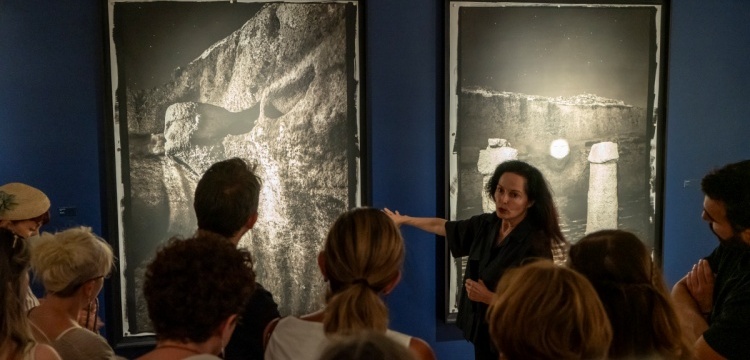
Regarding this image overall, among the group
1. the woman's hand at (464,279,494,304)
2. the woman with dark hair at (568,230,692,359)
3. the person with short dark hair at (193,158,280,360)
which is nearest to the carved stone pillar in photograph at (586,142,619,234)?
the woman's hand at (464,279,494,304)

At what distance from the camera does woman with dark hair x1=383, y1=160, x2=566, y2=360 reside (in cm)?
299

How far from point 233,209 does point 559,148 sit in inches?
81.6

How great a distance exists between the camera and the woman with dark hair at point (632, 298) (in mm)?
1624

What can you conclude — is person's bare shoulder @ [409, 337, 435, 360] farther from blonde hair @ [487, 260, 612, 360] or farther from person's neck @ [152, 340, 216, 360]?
person's neck @ [152, 340, 216, 360]

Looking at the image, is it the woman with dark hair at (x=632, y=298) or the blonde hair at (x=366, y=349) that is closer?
the blonde hair at (x=366, y=349)

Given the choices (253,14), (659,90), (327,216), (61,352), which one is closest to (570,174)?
(659,90)

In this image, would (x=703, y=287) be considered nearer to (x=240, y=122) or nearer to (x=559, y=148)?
(x=559, y=148)

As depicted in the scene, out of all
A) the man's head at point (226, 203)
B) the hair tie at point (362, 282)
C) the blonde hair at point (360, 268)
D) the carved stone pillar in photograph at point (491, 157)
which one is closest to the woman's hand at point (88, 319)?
the man's head at point (226, 203)

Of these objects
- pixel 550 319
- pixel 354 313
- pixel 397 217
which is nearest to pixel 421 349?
pixel 354 313

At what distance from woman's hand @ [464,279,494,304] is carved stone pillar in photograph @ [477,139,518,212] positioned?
66cm

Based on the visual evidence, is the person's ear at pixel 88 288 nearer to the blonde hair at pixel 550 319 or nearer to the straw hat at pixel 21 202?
the straw hat at pixel 21 202

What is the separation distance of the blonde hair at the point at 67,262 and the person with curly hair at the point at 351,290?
62cm

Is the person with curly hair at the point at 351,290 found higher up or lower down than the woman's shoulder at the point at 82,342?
higher up

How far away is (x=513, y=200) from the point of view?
3.05 metres
